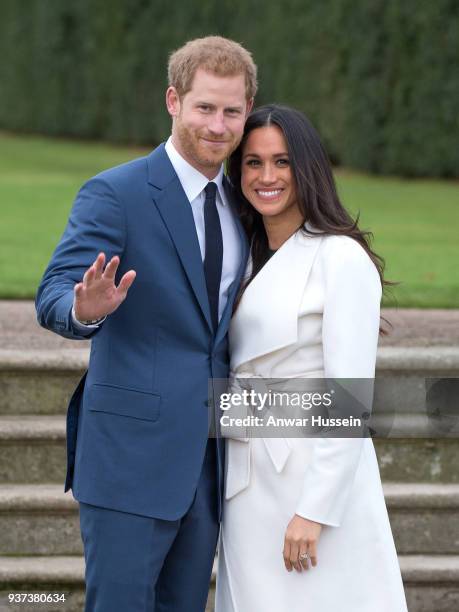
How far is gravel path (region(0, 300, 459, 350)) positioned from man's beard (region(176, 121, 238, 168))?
188 centimetres

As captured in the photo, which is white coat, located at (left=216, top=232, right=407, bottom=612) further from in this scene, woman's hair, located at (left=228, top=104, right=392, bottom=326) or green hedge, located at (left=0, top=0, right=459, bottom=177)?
green hedge, located at (left=0, top=0, right=459, bottom=177)

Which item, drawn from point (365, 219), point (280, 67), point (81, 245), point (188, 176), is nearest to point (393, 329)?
point (188, 176)

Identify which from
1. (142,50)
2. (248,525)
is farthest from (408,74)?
(248,525)

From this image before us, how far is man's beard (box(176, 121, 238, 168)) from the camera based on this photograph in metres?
3.07

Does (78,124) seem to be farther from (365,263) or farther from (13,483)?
(365,263)

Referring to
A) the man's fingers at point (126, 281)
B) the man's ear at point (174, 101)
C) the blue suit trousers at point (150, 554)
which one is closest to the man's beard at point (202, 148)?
the man's ear at point (174, 101)

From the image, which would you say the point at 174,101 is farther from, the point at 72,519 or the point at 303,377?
the point at 72,519

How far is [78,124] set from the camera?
62.5 feet

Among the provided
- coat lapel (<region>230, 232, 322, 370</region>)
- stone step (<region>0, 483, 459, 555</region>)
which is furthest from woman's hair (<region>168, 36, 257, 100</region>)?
stone step (<region>0, 483, 459, 555</region>)

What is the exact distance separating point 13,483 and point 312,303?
1.91 metres

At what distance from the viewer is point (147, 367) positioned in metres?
3.00

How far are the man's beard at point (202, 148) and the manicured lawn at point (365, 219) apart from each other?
2.95 feet

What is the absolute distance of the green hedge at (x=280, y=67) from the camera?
12289 millimetres

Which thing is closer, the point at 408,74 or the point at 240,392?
the point at 240,392
